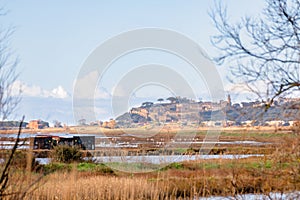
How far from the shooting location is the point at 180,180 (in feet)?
43.3

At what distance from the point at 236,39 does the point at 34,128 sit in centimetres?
202

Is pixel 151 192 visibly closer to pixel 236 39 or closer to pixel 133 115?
pixel 236 39

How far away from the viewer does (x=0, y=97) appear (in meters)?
3.80

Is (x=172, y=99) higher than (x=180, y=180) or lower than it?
higher

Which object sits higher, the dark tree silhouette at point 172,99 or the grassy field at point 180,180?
the dark tree silhouette at point 172,99

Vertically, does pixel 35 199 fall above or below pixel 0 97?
below

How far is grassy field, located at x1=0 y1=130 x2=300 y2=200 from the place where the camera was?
14.4 ft

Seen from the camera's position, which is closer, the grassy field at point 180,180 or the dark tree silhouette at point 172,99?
the grassy field at point 180,180

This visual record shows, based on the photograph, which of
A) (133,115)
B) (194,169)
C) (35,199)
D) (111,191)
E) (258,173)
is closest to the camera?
(258,173)

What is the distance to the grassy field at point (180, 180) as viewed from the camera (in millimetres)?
4391

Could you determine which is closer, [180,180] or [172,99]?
[180,180]

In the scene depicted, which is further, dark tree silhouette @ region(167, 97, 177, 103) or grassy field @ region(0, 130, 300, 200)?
dark tree silhouette @ region(167, 97, 177, 103)

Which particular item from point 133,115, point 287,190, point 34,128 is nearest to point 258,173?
point 287,190

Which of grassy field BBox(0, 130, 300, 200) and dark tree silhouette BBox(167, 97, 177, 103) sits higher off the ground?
dark tree silhouette BBox(167, 97, 177, 103)
